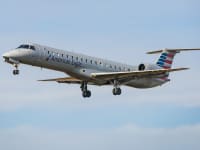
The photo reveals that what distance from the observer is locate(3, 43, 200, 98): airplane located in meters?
58.2

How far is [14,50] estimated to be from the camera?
58406 mm

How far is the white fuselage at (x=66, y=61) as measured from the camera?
190 feet

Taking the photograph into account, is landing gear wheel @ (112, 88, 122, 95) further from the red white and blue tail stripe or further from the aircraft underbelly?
the red white and blue tail stripe

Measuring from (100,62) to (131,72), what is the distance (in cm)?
257

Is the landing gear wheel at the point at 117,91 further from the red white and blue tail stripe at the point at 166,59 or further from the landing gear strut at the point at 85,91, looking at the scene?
the red white and blue tail stripe at the point at 166,59

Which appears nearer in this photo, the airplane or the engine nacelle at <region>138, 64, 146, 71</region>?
the airplane

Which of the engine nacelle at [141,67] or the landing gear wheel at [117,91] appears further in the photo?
the engine nacelle at [141,67]

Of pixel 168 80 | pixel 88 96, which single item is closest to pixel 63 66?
Result: pixel 88 96

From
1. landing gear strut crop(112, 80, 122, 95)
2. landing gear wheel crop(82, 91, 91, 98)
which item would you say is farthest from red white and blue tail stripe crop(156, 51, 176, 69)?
landing gear wheel crop(82, 91, 91, 98)

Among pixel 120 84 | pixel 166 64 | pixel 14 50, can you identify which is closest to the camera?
pixel 14 50

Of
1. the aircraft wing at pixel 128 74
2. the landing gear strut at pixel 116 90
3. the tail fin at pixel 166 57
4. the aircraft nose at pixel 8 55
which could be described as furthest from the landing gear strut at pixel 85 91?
the aircraft nose at pixel 8 55

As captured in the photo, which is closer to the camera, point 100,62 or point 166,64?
point 100,62

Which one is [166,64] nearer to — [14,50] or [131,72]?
[131,72]

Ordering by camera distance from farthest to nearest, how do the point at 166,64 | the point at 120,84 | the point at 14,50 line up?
the point at 166,64
the point at 120,84
the point at 14,50
